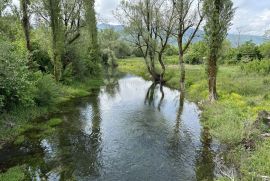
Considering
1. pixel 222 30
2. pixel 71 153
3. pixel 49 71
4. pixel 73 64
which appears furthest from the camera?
pixel 73 64

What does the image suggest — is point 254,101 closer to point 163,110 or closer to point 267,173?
point 163,110

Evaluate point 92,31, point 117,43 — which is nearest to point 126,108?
point 92,31

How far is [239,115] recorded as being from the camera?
2306 cm

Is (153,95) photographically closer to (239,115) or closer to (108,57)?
(239,115)

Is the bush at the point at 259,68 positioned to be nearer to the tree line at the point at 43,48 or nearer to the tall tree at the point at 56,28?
the tree line at the point at 43,48

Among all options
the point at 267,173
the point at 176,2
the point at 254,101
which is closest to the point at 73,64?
the point at 176,2

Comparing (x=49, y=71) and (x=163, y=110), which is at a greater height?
(x=49, y=71)

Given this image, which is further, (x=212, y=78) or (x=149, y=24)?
(x=149, y=24)

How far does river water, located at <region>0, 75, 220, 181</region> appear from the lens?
1548 centimetres

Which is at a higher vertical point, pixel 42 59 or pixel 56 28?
pixel 56 28

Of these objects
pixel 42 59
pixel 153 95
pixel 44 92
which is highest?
pixel 42 59

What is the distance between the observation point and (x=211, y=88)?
30.3 metres

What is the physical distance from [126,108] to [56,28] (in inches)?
513

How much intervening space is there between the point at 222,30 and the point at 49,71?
20465mm
